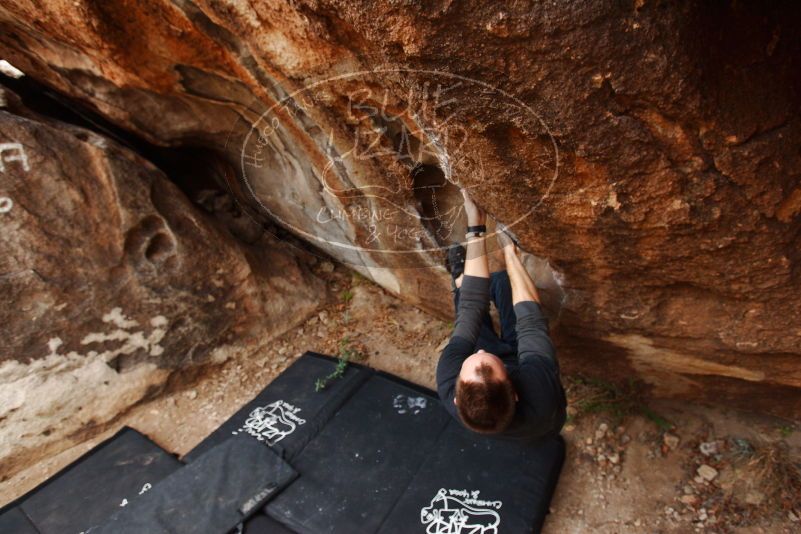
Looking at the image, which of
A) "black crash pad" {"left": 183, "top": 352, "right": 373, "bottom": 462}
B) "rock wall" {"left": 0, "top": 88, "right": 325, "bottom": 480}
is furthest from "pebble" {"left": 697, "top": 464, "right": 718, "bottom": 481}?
"rock wall" {"left": 0, "top": 88, "right": 325, "bottom": 480}

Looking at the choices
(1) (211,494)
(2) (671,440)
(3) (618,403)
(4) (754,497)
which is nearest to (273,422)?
(1) (211,494)

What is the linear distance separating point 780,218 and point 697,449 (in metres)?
1.56

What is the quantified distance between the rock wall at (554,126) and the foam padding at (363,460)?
90cm

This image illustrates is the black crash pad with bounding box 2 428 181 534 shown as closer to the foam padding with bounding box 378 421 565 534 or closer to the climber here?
the foam padding with bounding box 378 421 565 534

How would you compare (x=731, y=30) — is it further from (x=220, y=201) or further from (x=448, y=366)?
(x=220, y=201)

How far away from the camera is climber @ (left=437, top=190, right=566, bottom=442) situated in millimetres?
1900

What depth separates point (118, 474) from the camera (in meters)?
2.79

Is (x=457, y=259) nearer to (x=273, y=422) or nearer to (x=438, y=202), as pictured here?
(x=438, y=202)

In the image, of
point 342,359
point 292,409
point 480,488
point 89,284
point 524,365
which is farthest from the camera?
point 342,359

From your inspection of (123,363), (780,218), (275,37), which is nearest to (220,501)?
(123,363)

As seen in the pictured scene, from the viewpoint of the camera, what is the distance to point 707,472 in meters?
2.39

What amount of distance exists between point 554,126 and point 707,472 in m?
2.10

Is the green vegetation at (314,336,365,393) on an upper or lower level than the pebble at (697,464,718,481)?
upper

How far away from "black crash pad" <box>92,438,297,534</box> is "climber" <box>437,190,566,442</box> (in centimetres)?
120
